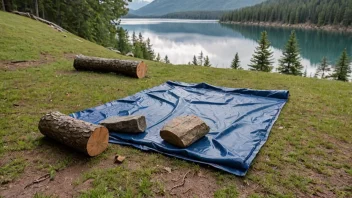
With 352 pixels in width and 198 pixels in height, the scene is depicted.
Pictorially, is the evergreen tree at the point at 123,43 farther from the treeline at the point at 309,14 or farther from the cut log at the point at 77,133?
the treeline at the point at 309,14

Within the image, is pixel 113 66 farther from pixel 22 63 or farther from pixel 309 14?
pixel 309 14

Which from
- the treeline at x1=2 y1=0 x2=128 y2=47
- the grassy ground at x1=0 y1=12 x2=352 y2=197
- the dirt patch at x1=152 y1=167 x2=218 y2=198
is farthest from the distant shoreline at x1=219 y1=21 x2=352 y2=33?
the dirt patch at x1=152 y1=167 x2=218 y2=198

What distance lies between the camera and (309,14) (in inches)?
3497

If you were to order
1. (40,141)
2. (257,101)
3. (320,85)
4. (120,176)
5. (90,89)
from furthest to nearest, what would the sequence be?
(320,85) < (90,89) < (257,101) < (40,141) < (120,176)

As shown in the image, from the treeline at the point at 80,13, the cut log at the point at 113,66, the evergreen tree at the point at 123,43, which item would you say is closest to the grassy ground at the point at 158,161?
the cut log at the point at 113,66

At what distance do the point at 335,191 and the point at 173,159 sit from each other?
2304 mm

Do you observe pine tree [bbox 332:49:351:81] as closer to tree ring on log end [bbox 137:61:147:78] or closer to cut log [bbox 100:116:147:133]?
tree ring on log end [bbox 137:61:147:78]

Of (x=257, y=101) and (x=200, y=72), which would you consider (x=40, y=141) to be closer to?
(x=257, y=101)

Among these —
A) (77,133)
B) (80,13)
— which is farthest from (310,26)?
(77,133)

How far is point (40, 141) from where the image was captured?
170 inches

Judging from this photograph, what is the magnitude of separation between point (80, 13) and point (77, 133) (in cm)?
2496

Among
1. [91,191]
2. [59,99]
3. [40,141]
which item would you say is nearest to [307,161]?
[91,191]

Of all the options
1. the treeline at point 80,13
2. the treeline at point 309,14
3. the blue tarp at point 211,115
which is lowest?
the blue tarp at point 211,115

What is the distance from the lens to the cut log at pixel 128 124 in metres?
4.56
